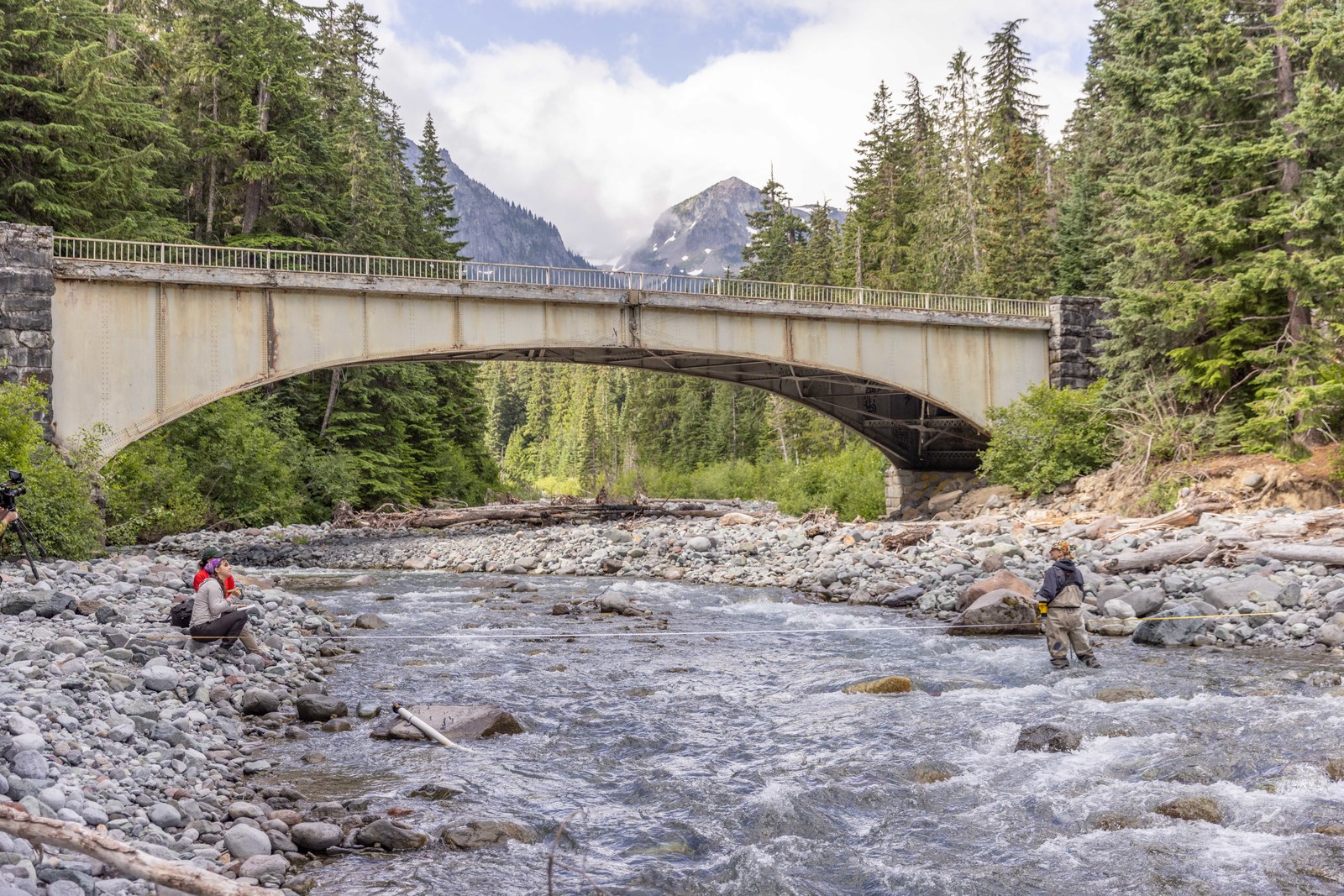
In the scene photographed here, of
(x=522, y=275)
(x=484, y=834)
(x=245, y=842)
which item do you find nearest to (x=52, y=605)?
(x=245, y=842)

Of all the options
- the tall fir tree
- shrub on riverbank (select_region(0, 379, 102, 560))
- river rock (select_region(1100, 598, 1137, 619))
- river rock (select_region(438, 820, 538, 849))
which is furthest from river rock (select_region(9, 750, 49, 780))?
the tall fir tree

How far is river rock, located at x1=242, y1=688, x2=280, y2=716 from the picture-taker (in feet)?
29.7

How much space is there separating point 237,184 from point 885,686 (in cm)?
3295

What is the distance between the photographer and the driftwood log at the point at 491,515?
30516 mm

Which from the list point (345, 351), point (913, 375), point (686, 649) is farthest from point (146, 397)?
point (913, 375)

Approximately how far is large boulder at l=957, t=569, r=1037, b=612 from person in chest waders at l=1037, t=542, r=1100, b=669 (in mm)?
3243

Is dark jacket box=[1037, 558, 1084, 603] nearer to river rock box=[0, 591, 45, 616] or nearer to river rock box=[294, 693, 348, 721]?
river rock box=[294, 693, 348, 721]

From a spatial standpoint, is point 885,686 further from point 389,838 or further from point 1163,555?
point 1163,555

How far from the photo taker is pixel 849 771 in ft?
25.5

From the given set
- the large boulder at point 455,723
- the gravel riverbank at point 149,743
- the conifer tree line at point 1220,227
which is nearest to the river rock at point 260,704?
the gravel riverbank at point 149,743

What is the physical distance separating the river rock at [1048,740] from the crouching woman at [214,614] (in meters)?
8.05

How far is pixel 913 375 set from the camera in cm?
2917

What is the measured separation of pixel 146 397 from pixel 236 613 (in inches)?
521

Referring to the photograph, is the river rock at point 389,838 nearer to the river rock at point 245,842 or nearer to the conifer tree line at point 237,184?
the river rock at point 245,842
